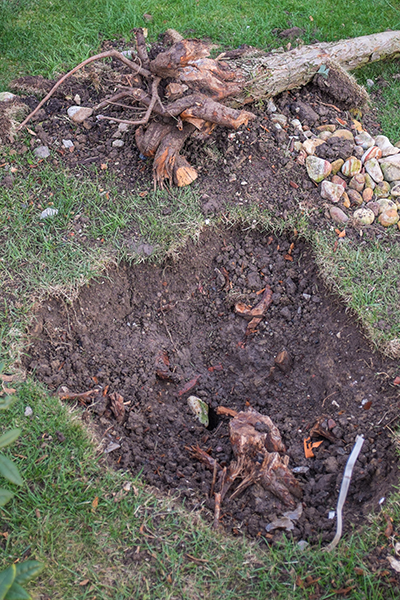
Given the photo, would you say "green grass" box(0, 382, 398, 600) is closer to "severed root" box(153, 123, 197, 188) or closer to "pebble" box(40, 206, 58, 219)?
"pebble" box(40, 206, 58, 219)

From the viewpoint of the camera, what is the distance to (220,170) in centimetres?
331

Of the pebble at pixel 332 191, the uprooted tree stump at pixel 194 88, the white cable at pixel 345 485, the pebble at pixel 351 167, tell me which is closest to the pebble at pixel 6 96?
the uprooted tree stump at pixel 194 88

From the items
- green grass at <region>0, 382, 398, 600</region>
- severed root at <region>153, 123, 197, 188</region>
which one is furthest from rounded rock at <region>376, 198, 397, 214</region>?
green grass at <region>0, 382, 398, 600</region>

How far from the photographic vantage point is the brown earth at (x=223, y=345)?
89.5 inches

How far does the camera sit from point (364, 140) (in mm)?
3555

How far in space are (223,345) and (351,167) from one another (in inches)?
59.8

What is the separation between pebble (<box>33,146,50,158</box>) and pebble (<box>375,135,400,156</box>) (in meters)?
2.34

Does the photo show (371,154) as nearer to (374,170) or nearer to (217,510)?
(374,170)

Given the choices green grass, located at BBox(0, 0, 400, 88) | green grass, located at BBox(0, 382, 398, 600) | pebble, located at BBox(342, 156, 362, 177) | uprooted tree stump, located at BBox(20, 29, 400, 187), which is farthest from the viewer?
green grass, located at BBox(0, 0, 400, 88)

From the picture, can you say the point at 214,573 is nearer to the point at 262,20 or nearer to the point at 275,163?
the point at 275,163

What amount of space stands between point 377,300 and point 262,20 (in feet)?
9.68

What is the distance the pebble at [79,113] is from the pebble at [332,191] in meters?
1.71

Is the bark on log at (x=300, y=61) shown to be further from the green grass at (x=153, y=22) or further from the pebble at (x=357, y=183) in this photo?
the pebble at (x=357, y=183)

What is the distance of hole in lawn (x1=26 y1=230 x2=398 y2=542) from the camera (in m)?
2.24
